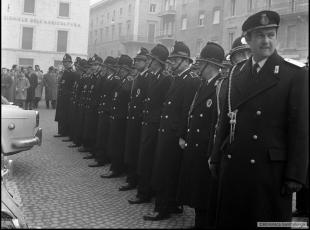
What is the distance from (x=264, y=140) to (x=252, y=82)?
380mm

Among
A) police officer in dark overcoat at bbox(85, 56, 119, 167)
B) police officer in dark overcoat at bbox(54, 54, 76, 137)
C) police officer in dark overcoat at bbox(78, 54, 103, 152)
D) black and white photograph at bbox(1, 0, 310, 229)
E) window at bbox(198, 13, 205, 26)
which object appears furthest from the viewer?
police officer in dark overcoat at bbox(54, 54, 76, 137)

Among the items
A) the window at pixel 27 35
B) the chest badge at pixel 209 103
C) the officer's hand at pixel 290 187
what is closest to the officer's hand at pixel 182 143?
the chest badge at pixel 209 103

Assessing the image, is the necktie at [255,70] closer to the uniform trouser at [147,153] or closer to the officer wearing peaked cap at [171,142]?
the officer wearing peaked cap at [171,142]

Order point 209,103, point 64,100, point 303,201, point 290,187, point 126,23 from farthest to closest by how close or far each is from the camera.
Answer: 1. point 64,100
2. point 303,201
3. point 126,23
4. point 209,103
5. point 290,187

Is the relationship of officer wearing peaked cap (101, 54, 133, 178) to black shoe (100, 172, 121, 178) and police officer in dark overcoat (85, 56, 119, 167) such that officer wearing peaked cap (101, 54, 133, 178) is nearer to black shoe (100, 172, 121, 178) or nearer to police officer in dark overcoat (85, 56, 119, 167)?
black shoe (100, 172, 121, 178)

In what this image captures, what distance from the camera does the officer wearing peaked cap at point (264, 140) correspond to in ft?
7.96

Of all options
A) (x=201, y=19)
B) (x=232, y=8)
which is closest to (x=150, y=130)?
(x=201, y=19)

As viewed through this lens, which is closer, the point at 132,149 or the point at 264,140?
the point at 264,140

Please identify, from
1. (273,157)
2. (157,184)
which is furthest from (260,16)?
(157,184)

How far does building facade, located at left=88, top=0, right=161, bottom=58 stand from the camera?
413 centimetres

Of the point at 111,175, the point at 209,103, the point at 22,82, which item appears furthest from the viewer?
the point at 111,175

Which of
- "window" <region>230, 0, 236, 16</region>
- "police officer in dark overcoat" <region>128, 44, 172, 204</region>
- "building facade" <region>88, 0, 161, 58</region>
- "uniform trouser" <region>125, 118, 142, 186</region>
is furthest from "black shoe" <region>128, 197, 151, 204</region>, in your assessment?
"window" <region>230, 0, 236, 16</region>

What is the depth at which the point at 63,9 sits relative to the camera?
96.8 inches

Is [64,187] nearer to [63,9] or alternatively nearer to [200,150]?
[200,150]
